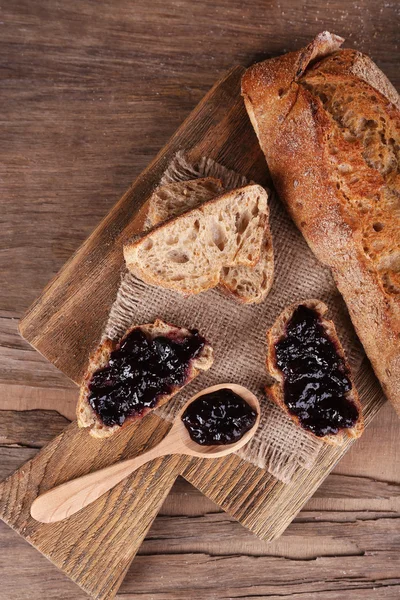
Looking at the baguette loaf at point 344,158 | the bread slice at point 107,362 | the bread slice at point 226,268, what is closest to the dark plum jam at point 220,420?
the bread slice at point 107,362

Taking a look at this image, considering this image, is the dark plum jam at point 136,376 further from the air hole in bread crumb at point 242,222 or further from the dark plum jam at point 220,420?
the air hole in bread crumb at point 242,222

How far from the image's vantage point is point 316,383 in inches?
93.9

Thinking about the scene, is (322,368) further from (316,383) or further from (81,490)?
(81,490)

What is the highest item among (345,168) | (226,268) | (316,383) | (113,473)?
(345,168)

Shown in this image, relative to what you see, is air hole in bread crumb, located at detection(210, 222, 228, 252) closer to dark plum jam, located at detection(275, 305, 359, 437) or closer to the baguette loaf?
the baguette loaf

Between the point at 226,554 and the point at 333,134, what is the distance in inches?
82.1

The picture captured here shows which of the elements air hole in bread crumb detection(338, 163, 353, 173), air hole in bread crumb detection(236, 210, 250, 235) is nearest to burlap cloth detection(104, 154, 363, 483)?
air hole in bread crumb detection(236, 210, 250, 235)

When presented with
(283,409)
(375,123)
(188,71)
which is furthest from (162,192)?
(283,409)

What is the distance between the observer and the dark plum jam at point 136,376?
2377 mm

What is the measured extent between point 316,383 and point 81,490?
114 centimetres

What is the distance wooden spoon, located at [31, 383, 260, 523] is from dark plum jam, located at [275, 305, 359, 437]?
0.66 ft

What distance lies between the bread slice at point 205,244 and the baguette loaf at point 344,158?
0.22 meters

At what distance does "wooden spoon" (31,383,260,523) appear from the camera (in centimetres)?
245

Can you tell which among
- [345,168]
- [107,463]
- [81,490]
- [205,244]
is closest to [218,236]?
[205,244]
